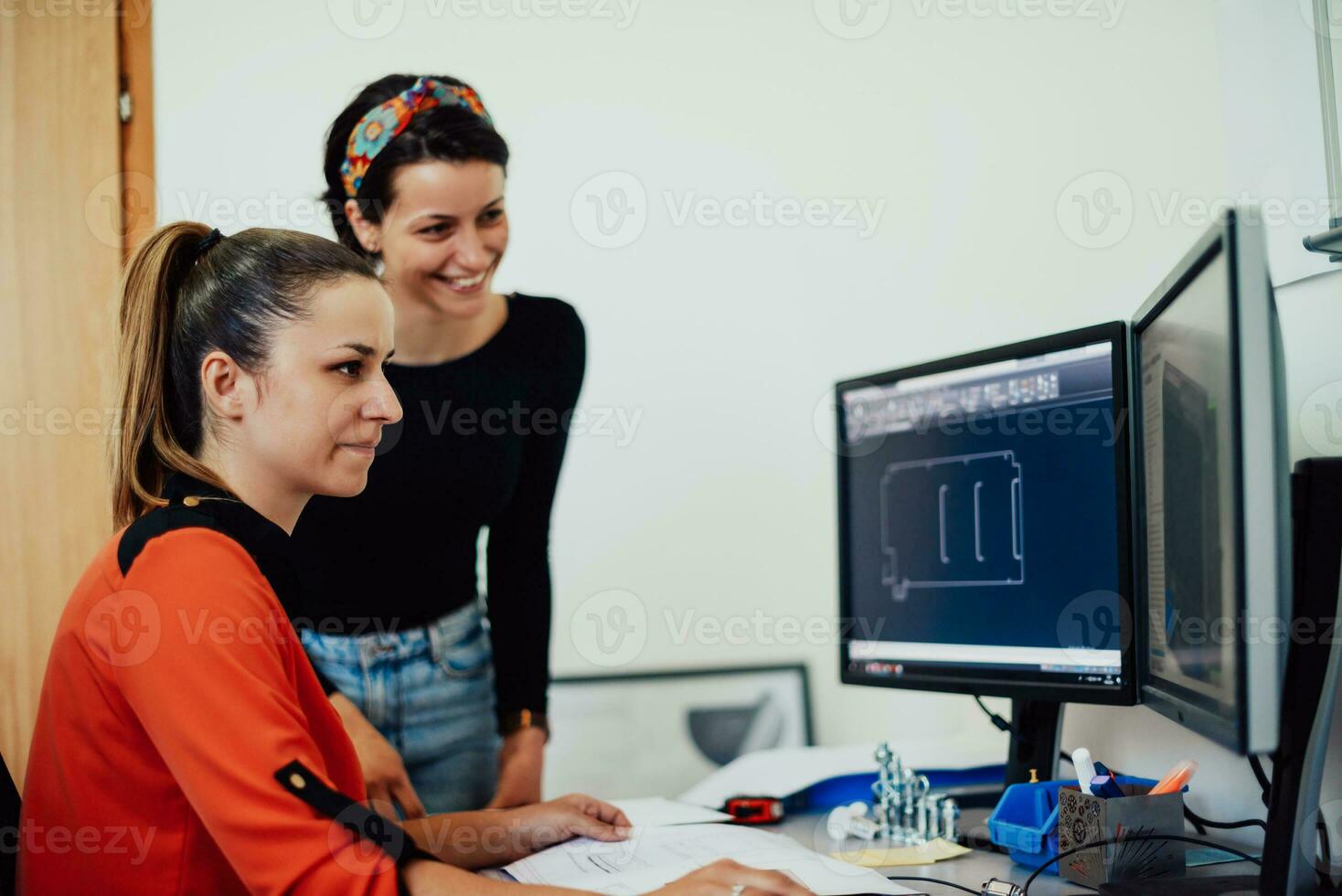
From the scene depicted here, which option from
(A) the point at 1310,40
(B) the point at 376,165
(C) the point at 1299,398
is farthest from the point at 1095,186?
(B) the point at 376,165

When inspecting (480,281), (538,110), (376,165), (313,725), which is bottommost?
(313,725)

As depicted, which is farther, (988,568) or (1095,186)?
(1095,186)

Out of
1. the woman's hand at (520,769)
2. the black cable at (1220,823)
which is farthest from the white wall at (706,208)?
the black cable at (1220,823)

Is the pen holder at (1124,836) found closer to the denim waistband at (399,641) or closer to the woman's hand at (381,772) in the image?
the woman's hand at (381,772)

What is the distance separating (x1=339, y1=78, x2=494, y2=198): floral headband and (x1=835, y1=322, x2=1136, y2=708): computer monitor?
0.70 metres

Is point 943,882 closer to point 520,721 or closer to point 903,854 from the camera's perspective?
point 903,854

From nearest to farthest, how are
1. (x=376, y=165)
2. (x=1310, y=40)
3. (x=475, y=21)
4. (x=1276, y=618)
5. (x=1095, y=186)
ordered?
1. (x=1276, y=618)
2. (x=1310, y=40)
3. (x=376, y=165)
4. (x=1095, y=186)
5. (x=475, y=21)

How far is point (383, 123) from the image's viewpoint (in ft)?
4.76

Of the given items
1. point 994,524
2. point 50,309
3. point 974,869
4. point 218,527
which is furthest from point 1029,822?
point 50,309

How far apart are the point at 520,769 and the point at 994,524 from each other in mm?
747

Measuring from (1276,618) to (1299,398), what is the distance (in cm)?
52

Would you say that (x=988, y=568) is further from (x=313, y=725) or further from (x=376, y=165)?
(x=376, y=165)

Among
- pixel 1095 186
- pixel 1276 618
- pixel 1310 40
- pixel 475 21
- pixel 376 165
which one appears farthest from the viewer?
pixel 475 21

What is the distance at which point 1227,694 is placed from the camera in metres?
0.73
